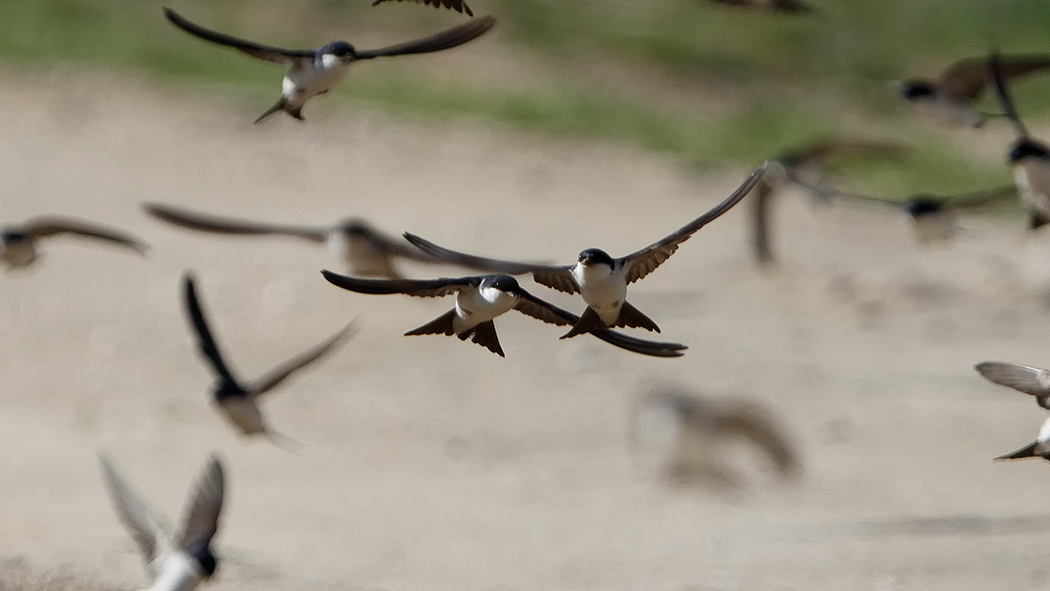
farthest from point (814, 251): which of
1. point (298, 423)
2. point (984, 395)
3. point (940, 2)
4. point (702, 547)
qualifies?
point (940, 2)

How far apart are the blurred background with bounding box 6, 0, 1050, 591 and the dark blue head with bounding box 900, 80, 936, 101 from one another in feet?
3.08

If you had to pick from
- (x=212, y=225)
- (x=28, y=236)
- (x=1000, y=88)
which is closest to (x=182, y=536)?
(x=212, y=225)

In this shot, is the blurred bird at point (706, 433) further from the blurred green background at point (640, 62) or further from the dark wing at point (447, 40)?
the blurred green background at point (640, 62)

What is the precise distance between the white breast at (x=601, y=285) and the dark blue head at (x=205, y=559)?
1.61 m

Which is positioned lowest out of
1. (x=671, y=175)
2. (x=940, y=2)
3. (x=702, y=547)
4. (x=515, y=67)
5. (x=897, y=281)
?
(x=702, y=547)

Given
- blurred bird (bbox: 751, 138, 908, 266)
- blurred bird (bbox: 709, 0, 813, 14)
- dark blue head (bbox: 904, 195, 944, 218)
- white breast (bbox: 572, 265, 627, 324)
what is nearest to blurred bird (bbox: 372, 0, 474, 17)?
white breast (bbox: 572, 265, 627, 324)

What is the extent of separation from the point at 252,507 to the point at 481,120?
25.2 ft

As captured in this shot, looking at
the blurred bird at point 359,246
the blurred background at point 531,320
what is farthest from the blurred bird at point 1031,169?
the blurred bird at point 359,246

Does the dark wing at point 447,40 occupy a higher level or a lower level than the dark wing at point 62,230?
higher

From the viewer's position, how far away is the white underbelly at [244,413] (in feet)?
19.8

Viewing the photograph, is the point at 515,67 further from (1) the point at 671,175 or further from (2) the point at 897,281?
(2) the point at 897,281

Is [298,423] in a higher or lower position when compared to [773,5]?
lower

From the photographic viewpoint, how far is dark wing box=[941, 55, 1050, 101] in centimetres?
687

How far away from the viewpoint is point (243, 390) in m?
6.09
